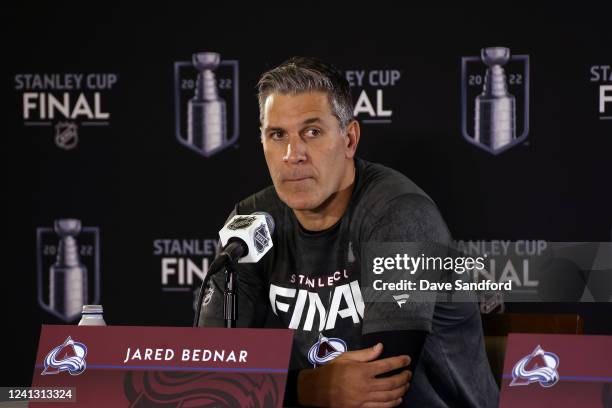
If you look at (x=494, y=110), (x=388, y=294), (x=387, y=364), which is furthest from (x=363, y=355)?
(x=494, y=110)

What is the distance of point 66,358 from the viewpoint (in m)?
1.54

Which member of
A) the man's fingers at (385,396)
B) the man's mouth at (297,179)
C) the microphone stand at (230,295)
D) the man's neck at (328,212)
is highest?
the man's mouth at (297,179)

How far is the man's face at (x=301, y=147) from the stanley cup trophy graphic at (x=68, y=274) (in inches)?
46.1

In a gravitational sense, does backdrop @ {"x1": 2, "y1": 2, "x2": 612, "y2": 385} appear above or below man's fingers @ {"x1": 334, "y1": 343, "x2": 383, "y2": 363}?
above

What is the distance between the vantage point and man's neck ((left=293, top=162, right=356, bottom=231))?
7.77 feet

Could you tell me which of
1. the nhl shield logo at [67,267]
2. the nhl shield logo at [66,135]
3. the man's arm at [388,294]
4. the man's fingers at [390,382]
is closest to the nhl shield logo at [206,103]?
the nhl shield logo at [66,135]

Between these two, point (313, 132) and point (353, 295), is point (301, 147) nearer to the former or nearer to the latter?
point (313, 132)

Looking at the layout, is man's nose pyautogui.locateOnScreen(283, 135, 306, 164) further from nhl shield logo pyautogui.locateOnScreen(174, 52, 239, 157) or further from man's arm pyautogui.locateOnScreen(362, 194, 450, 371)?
nhl shield logo pyautogui.locateOnScreen(174, 52, 239, 157)

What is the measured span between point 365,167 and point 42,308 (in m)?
1.45

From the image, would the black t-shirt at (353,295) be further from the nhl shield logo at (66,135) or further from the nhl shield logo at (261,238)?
the nhl shield logo at (66,135)

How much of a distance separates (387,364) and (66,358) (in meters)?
0.62

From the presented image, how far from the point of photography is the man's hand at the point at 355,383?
170 centimetres

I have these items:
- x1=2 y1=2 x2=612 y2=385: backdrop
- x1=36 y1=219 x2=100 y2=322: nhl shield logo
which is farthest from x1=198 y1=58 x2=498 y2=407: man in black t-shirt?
x1=36 y1=219 x2=100 y2=322: nhl shield logo

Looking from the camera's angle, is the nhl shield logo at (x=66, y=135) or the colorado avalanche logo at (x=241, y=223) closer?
the colorado avalanche logo at (x=241, y=223)
